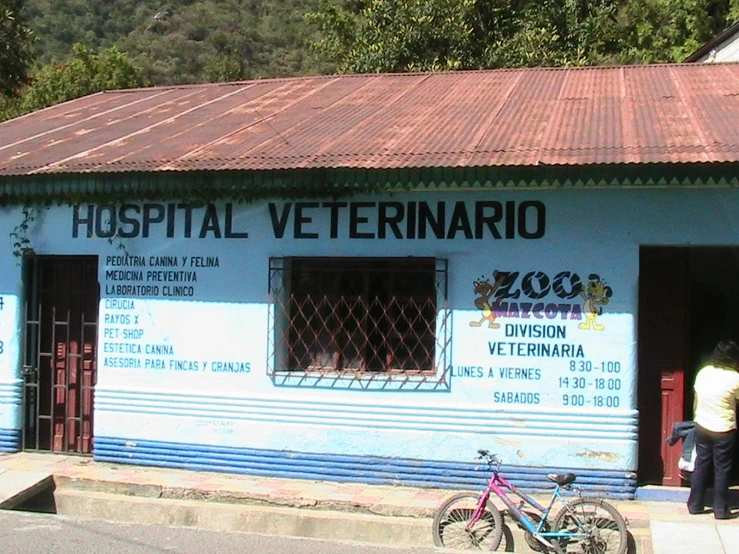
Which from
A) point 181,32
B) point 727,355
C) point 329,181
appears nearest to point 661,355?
point 727,355

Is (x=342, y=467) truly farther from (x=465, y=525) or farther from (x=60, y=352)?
(x=60, y=352)

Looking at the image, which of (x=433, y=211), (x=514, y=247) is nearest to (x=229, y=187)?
(x=433, y=211)

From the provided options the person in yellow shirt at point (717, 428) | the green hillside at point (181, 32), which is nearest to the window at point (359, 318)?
the person in yellow shirt at point (717, 428)

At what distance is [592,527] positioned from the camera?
5828 millimetres

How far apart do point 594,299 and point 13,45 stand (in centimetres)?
1497

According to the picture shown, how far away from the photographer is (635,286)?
676 cm

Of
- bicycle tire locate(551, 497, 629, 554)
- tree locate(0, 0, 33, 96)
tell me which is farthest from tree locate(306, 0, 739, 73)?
bicycle tire locate(551, 497, 629, 554)

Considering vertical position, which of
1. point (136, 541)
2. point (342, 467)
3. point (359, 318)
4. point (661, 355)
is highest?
point (359, 318)

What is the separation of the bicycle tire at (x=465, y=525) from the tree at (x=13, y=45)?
1514cm

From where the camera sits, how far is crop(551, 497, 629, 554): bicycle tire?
581 centimetres

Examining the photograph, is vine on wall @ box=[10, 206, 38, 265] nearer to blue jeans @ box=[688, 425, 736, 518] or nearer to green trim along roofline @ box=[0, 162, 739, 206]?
green trim along roofline @ box=[0, 162, 739, 206]

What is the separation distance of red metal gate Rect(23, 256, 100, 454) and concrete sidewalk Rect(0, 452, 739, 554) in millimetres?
560

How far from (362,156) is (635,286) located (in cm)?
239

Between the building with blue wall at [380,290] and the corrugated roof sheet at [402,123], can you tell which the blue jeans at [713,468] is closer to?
the building with blue wall at [380,290]
